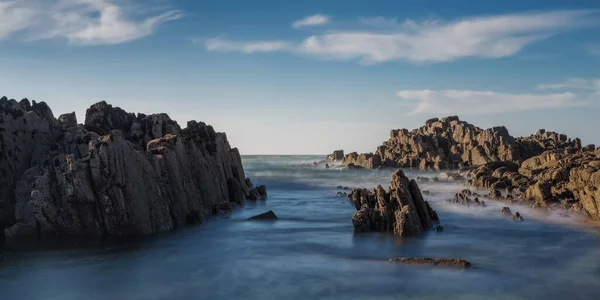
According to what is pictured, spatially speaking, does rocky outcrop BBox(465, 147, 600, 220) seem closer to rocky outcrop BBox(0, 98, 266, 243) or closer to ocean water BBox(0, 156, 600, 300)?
ocean water BBox(0, 156, 600, 300)

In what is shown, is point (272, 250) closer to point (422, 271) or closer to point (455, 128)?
point (422, 271)

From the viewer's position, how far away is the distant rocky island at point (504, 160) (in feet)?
Answer: 131

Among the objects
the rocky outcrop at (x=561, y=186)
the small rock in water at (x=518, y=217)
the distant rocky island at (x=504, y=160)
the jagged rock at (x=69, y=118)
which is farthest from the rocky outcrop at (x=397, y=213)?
the jagged rock at (x=69, y=118)

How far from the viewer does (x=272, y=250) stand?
27.2 m

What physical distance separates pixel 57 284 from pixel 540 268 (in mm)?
21646

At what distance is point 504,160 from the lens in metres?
94.1

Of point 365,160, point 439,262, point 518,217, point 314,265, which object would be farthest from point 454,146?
point 314,265

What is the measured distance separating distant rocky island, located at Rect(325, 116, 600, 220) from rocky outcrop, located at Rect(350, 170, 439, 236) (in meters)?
13.4

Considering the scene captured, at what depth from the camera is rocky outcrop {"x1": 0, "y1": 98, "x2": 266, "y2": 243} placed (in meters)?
27.4

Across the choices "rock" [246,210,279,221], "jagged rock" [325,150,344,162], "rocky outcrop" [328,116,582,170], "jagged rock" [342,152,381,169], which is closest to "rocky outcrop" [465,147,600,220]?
"rock" [246,210,279,221]

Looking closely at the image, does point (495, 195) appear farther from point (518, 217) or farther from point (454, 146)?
point (454, 146)

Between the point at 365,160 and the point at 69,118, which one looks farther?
the point at 365,160

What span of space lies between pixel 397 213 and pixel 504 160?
72.3 m

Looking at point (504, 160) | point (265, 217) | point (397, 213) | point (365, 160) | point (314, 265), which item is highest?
point (365, 160)
